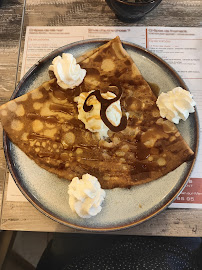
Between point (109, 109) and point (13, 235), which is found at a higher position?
point (109, 109)

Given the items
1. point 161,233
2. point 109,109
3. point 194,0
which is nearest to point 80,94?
point 109,109

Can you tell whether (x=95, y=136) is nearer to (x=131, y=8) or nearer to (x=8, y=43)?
(x=131, y=8)

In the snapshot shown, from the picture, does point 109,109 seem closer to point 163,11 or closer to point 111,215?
point 111,215

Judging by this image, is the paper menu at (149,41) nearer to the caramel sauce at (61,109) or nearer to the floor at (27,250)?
the caramel sauce at (61,109)

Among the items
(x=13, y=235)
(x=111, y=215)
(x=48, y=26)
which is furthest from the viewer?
(x=48, y=26)

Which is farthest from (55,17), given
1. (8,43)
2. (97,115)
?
(97,115)

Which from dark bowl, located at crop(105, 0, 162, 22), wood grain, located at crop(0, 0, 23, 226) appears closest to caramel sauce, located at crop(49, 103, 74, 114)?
wood grain, located at crop(0, 0, 23, 226)
